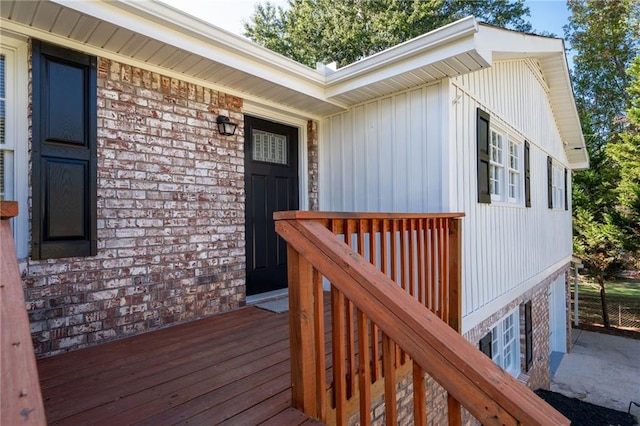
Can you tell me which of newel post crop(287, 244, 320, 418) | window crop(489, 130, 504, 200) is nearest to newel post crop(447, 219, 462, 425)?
window crop(489, 130, 504, 200)

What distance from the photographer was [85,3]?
217 centimetres

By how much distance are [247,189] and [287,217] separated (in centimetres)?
240

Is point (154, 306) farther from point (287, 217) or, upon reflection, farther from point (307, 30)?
point (307, 30)

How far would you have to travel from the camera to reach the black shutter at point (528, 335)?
5.96 m

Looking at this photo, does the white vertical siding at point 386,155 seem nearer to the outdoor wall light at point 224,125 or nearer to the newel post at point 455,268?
the newel post at point 455,268

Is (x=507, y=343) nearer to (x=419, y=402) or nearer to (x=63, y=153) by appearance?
(x=419, y=402)

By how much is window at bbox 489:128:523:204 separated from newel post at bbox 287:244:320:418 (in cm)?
391

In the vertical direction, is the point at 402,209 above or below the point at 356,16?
below

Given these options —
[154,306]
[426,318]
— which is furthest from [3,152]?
[426,318]

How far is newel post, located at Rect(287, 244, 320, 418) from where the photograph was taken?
1.59 meters

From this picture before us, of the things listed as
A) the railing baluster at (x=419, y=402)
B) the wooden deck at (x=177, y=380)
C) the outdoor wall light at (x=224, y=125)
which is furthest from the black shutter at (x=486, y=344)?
the outdoor wall light at (x=224, y=125)

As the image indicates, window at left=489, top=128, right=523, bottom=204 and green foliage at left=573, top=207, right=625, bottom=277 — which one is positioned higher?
A: window at left=489, top=128, right=523, bottom=204

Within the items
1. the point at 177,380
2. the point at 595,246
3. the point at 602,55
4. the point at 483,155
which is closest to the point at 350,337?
the point at 177,380

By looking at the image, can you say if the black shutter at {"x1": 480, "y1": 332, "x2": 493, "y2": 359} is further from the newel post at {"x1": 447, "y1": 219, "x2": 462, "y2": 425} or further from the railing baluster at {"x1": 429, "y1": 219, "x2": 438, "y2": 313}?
the railing baluster at {"x1": 429, "y1": 219, "x2": 438, "y2": 313}
